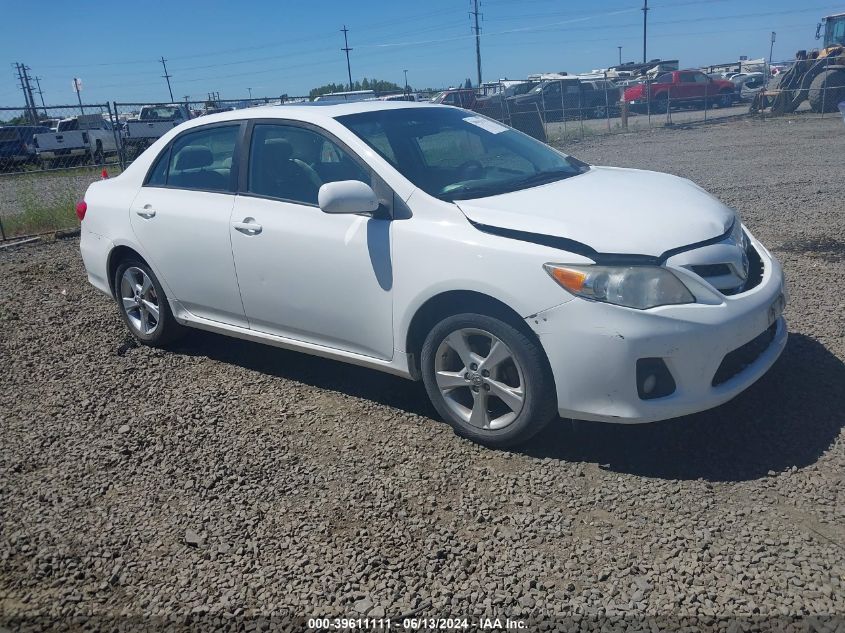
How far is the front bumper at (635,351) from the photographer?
320 cm

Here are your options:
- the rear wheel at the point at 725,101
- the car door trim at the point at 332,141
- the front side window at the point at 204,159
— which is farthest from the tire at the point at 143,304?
the rear wheel at the point at 725,101

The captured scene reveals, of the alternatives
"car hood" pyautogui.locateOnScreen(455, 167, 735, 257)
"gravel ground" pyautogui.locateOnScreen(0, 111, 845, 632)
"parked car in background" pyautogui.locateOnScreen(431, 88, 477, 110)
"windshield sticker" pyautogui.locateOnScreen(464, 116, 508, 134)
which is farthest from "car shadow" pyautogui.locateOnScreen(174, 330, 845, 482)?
"parked car in background" pyautogui.locateOnScreen(431, 88, 477, 110)

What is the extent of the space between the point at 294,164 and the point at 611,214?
6.29 feet

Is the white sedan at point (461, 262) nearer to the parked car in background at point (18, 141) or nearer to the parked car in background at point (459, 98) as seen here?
the parked car in background at point (18, 141)

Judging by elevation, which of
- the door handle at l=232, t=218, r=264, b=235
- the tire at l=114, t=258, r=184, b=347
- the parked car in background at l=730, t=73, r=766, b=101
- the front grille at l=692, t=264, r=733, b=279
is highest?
the door handle at l=232, t=218, r=264, b=235

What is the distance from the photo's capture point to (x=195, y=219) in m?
4.75

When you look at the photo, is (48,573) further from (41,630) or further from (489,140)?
(489,140)

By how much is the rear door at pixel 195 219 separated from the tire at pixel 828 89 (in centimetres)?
2428

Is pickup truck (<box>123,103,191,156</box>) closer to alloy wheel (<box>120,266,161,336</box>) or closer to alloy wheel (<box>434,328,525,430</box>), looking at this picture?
alloy wheel (<box>120,266,161,336</box>)

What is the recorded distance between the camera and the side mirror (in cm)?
378

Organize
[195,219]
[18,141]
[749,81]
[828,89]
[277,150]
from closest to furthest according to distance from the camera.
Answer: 1. [277,150]
2. [195,219]
3. [18,141]
4. [828,89]
5. [749,81]

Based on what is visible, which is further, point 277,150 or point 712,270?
point 277,150

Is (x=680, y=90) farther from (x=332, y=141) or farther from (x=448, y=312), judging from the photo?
(x=448, y=312)

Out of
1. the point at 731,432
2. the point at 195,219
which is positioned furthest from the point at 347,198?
the point at 731,432
